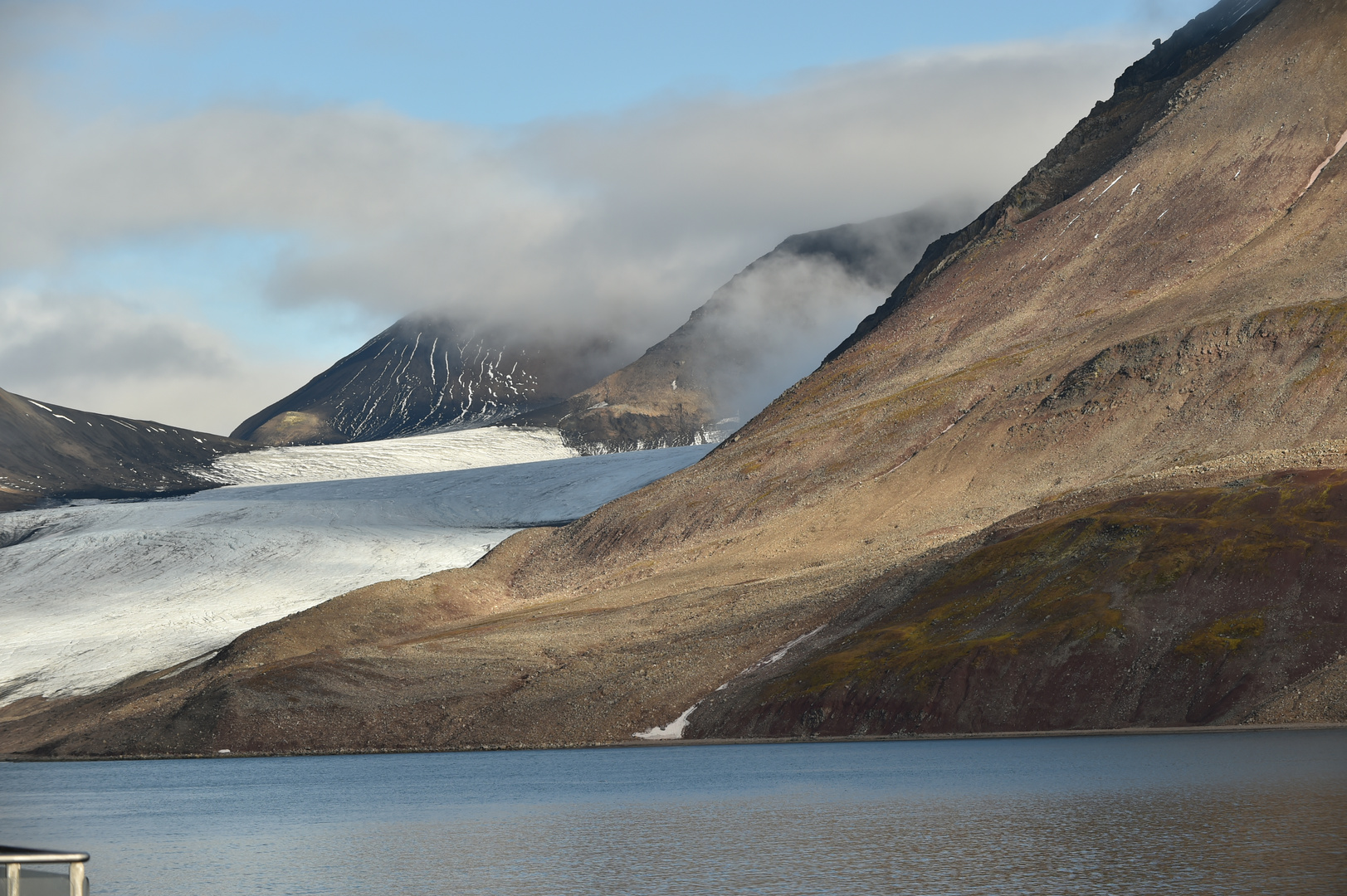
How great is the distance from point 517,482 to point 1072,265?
60040mm

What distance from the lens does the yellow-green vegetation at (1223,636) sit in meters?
64.6

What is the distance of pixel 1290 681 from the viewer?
61719 millimetres

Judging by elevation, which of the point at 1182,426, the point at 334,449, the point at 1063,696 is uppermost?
the point at 334,449

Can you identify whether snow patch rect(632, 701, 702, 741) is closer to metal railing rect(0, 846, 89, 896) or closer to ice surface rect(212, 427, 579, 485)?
metal railing rect(0, 846, 89, 896)

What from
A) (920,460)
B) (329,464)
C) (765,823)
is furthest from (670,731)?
(329,464)

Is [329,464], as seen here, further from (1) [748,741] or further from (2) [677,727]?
(1) [748,741]

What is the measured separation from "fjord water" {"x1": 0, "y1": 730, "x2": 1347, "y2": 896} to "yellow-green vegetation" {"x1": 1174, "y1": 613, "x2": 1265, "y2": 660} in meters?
6.35

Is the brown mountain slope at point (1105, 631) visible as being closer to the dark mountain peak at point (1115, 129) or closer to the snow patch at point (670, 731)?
the snow patch at point (670, 731)

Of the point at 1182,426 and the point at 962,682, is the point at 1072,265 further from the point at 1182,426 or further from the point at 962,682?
the point at 962,682

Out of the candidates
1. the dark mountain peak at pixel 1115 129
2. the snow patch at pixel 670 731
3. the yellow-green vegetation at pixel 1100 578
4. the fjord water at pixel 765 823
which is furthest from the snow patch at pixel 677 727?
the dark mountain peak at pixel 1115 129

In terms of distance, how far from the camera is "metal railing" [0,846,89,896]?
1753cm

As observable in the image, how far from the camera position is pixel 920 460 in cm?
11181

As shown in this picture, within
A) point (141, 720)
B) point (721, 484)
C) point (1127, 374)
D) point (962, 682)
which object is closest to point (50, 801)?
point (141, 720)

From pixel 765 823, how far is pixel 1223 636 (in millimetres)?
34525
